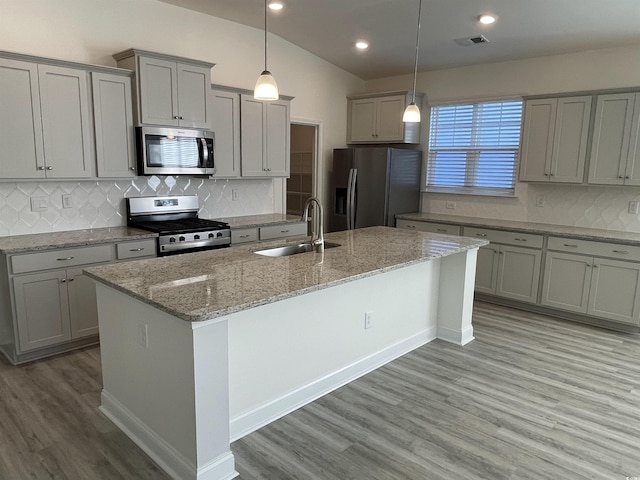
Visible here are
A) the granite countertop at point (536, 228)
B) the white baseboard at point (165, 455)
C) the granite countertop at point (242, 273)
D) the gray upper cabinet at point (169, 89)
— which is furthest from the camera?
the granite countertop at point (536, 228)

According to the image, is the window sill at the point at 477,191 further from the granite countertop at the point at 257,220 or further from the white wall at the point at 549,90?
the granite countertop at the point at 257,220

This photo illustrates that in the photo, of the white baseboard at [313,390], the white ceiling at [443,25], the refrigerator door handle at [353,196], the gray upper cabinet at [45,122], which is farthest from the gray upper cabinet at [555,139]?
the gray upper cabinet at [45,122]

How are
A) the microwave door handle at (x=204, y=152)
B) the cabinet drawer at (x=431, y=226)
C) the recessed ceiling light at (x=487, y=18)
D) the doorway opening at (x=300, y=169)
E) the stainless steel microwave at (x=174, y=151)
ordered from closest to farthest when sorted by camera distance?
1. the stainless steel microwave at (x=174, y=151)
2. the recessed ceiling light at (x=487, y=18)
3. the microwave door handle at (x=204, y=152)
4. the cabinet drawer at (x=431, y=226)
5. the doorway opening at (x=300, y=169)

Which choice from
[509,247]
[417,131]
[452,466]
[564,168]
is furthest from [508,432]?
[417,131]

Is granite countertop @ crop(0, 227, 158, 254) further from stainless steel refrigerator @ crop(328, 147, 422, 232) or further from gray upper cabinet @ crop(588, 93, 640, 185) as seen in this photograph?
gray upper cabinet @ crop(588, 93, 640, 185)

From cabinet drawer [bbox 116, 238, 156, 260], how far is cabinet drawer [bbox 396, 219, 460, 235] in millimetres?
3031

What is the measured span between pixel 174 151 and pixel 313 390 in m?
2.52

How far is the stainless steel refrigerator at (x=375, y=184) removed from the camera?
18.0ft

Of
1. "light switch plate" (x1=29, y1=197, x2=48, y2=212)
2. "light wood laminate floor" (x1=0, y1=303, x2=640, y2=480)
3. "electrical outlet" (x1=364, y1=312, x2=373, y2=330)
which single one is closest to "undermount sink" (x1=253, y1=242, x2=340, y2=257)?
"electrical outlet" (x1=364, y1=312, x2=373, y2=330)

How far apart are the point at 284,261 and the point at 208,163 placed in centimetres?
204

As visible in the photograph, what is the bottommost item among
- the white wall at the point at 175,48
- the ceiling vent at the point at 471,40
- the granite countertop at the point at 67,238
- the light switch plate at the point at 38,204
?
the granite countertop at the point at 67,238

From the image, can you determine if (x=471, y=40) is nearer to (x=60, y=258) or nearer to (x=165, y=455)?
(x=60, y=258)

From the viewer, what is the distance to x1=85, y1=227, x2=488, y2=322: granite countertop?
1922mm

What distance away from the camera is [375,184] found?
5543 mm
